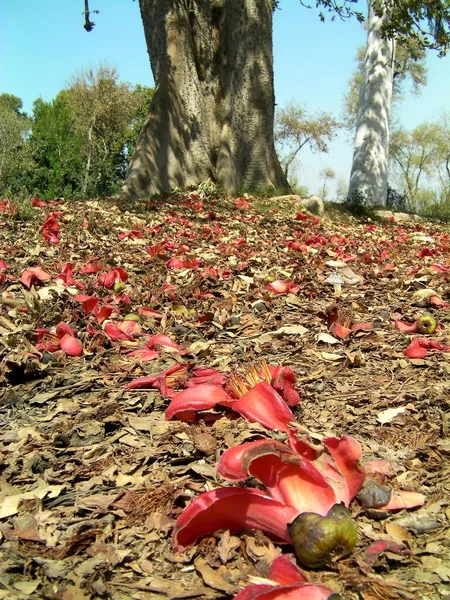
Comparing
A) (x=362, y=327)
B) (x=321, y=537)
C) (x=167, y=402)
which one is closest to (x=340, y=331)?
(x=362, y=327)

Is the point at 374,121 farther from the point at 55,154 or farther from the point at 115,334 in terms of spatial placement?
the point at 55,154

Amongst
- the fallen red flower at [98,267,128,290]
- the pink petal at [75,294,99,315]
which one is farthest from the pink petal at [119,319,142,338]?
the fallen red flower at [98,267,128,290]

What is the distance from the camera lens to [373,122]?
15688mm

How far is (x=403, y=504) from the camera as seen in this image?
1451mm

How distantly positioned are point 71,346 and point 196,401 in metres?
0.88

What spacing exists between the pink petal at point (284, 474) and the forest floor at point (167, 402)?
0.11 meters

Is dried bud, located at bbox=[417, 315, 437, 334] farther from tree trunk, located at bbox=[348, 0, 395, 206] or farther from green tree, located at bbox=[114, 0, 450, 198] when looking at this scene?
tree trunk, located at bbox=[348, 0, 395, 206]

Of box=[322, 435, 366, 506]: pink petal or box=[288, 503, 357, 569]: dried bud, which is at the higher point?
box=[322, 435, 366, 506]: pink petal

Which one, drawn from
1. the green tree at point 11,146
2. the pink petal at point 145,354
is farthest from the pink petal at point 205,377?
the green tree at point 11,146

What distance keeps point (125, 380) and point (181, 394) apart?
0.45 m

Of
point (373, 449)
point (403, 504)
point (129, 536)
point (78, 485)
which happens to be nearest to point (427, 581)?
point (403, 504)

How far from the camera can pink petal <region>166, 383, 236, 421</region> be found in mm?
A: 1838

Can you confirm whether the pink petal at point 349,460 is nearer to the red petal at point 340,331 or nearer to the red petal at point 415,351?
the red petal at point 415,351

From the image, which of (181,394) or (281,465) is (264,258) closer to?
(181,394)
